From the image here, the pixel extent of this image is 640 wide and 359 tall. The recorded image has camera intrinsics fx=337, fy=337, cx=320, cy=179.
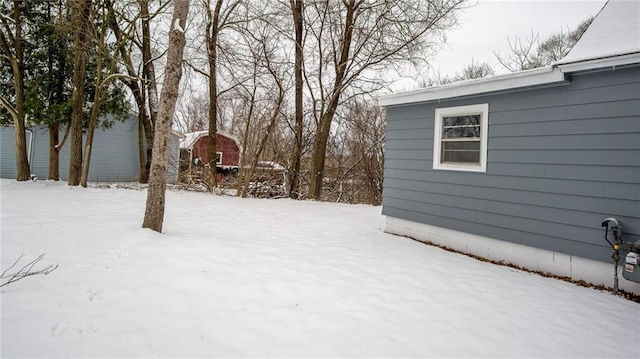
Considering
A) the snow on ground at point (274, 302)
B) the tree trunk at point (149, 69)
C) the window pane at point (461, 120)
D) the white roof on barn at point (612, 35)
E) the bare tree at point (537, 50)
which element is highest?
the bare tree at point (537, 50)

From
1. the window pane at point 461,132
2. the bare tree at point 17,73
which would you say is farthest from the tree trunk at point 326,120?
the bare tree at point 17,73

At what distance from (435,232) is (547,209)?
1800 millimetres

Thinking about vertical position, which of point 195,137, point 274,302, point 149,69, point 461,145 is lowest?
point 274,302

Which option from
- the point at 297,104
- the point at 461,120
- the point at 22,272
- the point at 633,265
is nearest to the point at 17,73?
the point at 297,104

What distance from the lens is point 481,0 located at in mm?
10719

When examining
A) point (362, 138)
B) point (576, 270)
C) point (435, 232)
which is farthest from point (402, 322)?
point (362, 138)

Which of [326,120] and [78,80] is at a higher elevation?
[78,80]

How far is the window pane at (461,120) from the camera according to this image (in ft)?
17.3

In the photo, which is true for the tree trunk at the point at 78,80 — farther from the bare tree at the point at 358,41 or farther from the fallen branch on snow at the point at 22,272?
the fallen branch on snow at the point at 22,272

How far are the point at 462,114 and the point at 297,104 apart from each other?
25.8ft

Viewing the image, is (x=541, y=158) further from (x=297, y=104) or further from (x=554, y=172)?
(x=297, y=104)

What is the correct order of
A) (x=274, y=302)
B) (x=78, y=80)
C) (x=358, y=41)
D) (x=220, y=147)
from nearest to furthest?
(x=274, y=302), (x=78, y=80), (x=358, y=41), (x=220, y=147)

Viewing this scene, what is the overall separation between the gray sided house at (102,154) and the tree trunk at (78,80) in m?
3.36

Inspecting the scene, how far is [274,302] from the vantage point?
2.92 m
